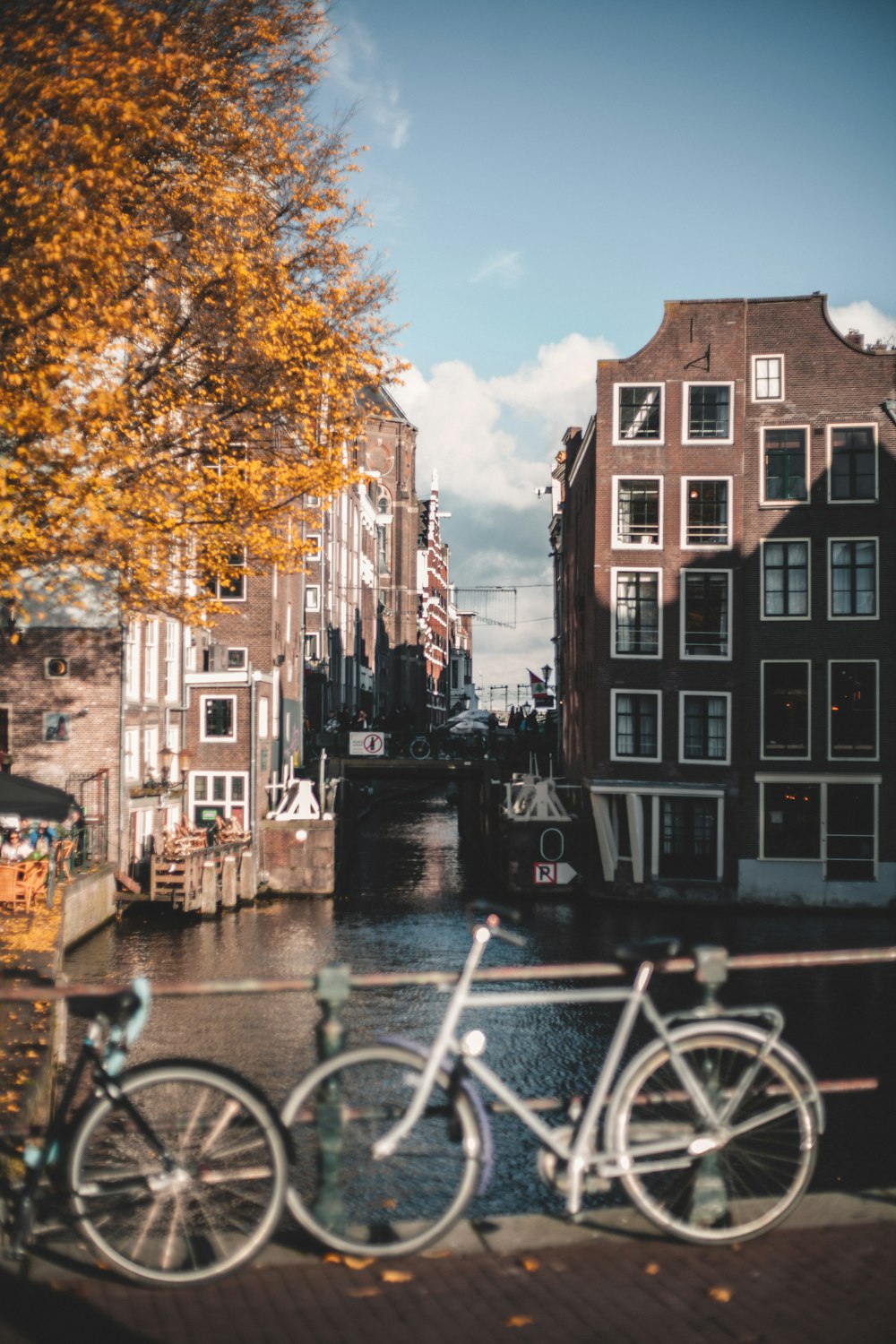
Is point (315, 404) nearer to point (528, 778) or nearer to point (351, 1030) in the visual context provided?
point (351, 1030)

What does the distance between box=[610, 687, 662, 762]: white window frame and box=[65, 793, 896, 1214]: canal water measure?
5134mm

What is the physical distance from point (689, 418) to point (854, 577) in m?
7.79

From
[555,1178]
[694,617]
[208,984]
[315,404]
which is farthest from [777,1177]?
[694,617]

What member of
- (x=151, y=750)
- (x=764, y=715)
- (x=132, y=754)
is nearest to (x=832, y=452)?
(x=764, y=715)

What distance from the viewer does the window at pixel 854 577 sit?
135 feet

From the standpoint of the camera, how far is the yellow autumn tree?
14.6 m

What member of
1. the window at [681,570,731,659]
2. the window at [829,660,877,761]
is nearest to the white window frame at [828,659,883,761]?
the window at [829,660,877,761]

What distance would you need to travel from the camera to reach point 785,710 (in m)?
41.8

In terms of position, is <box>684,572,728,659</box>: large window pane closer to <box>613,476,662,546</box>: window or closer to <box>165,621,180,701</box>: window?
<box>613,476,662,546</box>: window

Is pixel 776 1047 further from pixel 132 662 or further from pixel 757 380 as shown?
pixel 757 380

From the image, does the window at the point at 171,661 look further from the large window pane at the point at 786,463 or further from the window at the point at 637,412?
the large window pane at the point at 786,463

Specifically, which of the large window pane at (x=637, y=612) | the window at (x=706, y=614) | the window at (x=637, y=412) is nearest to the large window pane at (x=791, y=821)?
the window at (x=706, y=614)

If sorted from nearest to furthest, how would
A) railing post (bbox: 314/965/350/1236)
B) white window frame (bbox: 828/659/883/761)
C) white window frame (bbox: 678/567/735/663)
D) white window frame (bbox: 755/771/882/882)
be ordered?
1. railing post (bbox: 314/965/350/1236)
2. white window frame (bbox: 828/659/883/761)
3. white window frame (bbox: 755/771/882/882)
4. white window frame (bbox: 678/567/735/663)

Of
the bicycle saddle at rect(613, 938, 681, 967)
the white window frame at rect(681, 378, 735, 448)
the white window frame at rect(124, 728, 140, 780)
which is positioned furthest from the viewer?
the white window frame at rect(681, 378, 735, 448)
